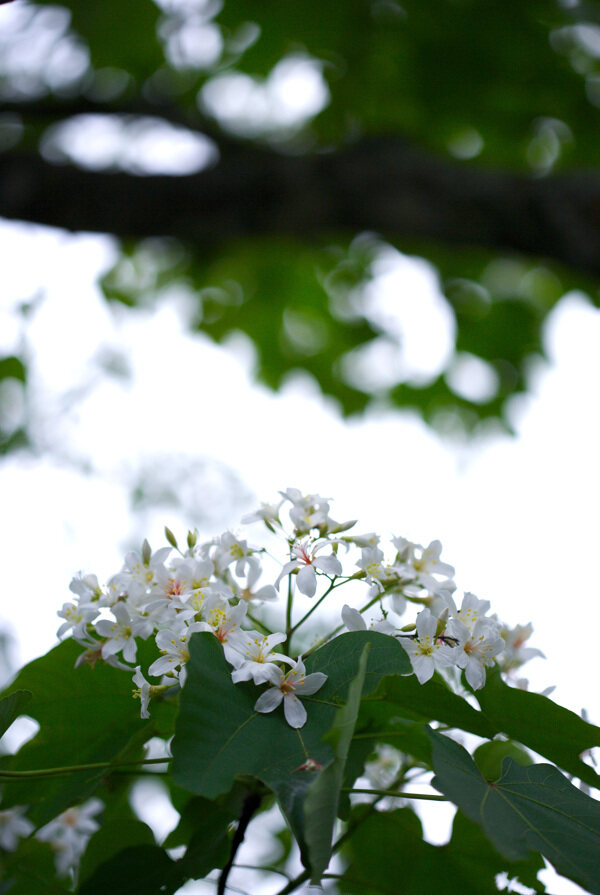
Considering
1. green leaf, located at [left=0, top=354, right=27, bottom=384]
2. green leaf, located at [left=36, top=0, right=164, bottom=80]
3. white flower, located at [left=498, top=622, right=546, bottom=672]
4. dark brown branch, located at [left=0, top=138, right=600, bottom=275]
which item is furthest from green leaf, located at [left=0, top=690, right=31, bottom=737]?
green leaf, located at [left=36, top=0, right=164, bottom=80]

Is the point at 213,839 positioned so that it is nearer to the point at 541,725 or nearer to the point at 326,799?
the point at 326,799

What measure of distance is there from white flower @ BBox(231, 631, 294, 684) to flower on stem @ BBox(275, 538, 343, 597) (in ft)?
0.29

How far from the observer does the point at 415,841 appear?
881 mm

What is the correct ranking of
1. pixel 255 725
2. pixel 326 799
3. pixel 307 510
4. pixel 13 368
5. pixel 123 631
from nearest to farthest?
pixel 326 799 < pixel 255 725 < pixel 123 631 < pixel 307 510 < pixel 13 368

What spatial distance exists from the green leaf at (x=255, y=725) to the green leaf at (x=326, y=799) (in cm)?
3

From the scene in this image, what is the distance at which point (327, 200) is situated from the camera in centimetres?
234

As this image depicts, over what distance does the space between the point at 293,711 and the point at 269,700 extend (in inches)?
0.9

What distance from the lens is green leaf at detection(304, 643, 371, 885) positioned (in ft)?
1.72

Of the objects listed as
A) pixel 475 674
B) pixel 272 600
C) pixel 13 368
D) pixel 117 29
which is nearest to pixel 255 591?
pixel 272 600

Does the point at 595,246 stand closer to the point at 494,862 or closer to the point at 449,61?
the point at 449,61

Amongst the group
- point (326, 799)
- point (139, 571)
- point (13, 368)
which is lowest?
point (13, 368)

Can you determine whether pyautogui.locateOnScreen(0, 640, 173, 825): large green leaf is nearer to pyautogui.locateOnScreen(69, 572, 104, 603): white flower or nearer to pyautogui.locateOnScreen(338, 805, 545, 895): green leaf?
pyautogui.locateOnScreen(69, 572, 104, 603): white flower

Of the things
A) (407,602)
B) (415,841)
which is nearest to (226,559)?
(407,602)

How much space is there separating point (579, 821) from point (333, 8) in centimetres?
271
